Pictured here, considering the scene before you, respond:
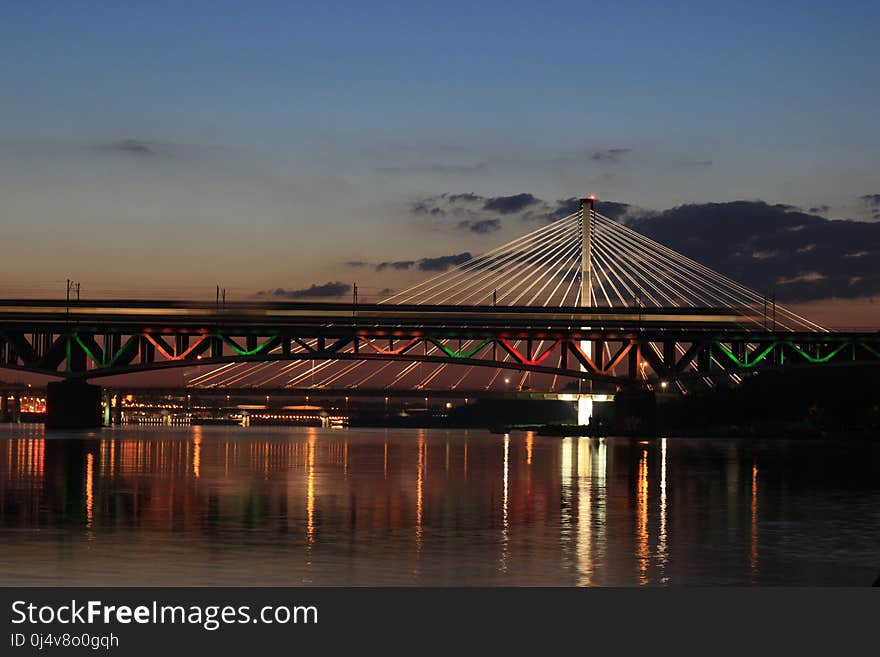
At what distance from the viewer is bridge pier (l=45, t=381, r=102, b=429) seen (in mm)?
133625

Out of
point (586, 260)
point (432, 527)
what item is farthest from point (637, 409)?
point (432, 527)

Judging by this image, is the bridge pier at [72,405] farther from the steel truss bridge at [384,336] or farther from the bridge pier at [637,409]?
the bridge pier at [637,409]

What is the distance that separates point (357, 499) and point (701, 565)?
17466 millimetres

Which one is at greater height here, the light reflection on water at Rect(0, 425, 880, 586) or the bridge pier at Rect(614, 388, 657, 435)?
the bridge pier at Rect(614, 388, 657, 435)

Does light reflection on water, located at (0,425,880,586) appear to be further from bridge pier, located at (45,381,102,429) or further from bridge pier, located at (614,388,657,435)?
bridge pier, located at (614,388,657,435)

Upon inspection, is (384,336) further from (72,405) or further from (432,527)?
(432,527)

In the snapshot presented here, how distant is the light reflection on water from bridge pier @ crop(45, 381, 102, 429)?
244ft

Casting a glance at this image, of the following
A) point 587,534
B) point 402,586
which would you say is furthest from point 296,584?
point 587,534

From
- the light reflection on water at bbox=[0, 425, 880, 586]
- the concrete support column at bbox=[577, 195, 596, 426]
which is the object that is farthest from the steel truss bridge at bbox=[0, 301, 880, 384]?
the light reflection on water at bbox=[0, 425, 880, 586]

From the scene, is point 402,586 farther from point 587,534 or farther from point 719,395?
point 719,395

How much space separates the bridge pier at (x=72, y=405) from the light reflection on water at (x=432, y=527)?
7432cm

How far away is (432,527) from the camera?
32188 mm

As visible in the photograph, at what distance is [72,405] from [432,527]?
10888 cm

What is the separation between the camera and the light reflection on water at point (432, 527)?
24.0 meters
